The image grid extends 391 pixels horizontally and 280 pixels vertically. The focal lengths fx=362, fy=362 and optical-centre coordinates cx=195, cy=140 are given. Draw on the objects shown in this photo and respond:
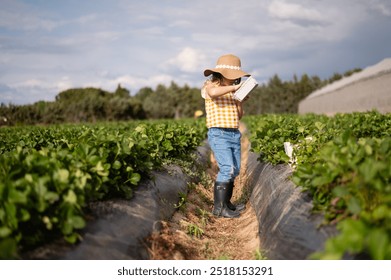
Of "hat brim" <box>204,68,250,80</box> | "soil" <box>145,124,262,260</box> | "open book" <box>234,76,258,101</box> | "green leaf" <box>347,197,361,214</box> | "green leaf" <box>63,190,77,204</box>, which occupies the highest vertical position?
"hat brim" <box>204,68,250,80</box>

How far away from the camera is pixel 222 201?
4711 mm

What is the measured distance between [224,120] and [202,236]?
142 cm

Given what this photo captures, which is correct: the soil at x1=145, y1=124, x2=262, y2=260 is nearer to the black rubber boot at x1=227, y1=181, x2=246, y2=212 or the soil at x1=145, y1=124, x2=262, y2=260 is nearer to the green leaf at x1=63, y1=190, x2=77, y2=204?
the black rubber boot at x1=227, y1=181, x2=246, y2=212

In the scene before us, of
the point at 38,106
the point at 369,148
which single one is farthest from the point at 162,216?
the point at 38,106

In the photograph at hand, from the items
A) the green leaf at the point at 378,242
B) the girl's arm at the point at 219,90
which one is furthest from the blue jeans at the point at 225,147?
the green leaf at the point at 378,242

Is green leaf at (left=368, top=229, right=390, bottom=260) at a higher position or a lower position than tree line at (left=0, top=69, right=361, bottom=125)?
lower

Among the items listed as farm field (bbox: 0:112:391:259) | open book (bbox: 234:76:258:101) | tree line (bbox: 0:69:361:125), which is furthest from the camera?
tree line (bbox: 0:69:361:125)

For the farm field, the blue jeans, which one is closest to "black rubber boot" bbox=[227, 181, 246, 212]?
the blue jeans

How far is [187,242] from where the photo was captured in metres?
3.85

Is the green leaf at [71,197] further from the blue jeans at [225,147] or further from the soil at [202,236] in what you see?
the blue jeans at [225,147]

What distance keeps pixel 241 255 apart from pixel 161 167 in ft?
6.44

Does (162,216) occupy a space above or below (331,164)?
below

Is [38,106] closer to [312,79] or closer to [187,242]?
[187,242]

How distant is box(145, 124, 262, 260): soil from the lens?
3373mm
